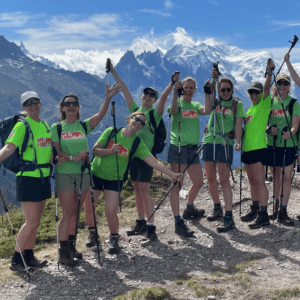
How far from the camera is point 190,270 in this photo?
712cm

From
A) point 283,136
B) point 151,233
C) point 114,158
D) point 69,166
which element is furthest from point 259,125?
point 69,166

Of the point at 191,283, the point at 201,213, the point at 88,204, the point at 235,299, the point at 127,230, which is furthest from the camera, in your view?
the point at 201,213

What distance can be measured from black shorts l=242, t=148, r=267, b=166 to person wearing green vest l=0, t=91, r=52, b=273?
5122 millimetres

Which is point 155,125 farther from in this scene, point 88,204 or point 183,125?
point 88,204

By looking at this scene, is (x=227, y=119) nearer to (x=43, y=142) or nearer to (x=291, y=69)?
(x=291, y=69)

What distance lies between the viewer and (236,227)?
9383 mm

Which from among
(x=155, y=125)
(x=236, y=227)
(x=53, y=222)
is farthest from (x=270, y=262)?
(x=53, y=222)

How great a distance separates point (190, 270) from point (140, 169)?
9.08 feet

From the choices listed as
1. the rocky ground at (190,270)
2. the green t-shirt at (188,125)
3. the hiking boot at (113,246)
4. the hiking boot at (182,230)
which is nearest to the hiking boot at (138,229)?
the rocky ground at (190,270)

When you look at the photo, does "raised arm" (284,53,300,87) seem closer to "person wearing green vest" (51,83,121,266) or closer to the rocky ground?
the rocky ground

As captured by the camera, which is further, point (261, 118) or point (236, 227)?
point (236, 227)

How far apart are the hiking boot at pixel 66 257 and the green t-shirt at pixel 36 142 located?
6.04ft

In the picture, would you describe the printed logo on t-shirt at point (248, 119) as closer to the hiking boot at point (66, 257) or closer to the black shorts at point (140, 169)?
the black shorts at point (140, 169)

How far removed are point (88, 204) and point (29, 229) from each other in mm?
1666
